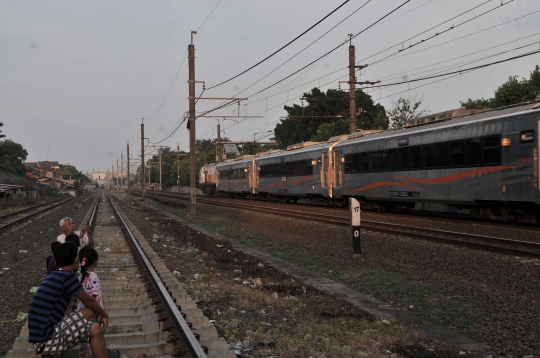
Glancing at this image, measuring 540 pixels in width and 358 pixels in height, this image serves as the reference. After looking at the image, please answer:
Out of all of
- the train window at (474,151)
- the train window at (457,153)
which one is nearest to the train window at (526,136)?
the train window at (474,151)

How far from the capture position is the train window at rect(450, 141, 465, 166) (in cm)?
1737

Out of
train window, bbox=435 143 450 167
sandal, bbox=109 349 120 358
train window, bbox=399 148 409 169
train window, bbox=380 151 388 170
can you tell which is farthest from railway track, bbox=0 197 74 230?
sandal, bbox=109 349 120 358

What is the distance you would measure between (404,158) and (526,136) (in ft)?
19.8

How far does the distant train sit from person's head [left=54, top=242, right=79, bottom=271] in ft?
41.0

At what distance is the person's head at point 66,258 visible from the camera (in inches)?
194

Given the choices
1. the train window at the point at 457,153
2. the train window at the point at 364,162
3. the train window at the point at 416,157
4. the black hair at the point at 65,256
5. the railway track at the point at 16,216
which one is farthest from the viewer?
the railway track at the point at 16,216

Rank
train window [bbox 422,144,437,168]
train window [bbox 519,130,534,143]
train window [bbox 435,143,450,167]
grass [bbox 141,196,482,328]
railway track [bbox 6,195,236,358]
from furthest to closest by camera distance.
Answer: train window [bbox 422,144,437,168], train window [bbox 435,143,450,167], train window [bbox 519,130,534,143], grass [bbox 141,196,482,328], railway track [bbox 6,195,236,358]

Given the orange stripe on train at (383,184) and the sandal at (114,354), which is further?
the orange stripe on train at (383,184)

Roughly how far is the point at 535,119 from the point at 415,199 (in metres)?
6.07

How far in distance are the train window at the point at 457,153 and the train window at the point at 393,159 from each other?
10.9ft

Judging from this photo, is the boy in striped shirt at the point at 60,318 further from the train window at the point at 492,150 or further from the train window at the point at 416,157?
the train window at the point at 416,157

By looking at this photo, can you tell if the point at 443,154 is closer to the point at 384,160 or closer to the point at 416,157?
the point at 416,157

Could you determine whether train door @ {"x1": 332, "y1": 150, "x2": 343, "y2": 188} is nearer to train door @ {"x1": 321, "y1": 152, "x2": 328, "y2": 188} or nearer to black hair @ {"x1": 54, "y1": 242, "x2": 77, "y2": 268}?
train door @ {"x1": 321, "y1": 152, "x2": 328, "y2": 188}

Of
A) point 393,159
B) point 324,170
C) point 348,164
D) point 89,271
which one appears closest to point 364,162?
point 348,164
